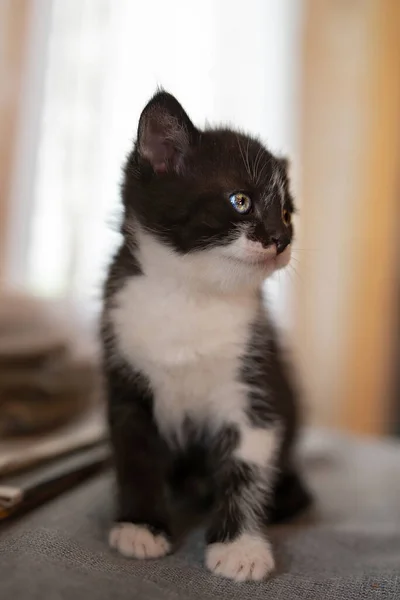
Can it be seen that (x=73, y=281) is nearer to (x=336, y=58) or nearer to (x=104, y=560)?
(x=104, y=560)

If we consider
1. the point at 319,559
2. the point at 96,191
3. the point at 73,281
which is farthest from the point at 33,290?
the point at 319,559

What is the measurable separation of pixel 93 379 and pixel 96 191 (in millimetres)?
660

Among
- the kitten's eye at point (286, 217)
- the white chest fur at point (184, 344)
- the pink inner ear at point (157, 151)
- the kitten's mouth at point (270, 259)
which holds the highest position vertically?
the pink inner ear at point (157, 151)

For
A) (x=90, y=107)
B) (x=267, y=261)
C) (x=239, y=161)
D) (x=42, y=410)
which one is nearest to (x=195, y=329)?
(x=267, y=261)

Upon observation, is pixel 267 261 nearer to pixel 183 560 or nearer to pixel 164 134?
pixel 164 134

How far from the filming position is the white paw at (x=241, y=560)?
0.81 meters

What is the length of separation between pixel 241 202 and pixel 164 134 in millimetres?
155

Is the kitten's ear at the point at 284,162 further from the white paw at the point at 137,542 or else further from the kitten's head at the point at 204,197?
the white paw at the point at 137,542

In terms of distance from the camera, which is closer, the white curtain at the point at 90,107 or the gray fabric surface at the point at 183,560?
the gray fabric surface at the point at 183,560

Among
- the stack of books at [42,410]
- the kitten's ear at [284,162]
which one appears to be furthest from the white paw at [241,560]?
the kitten's ear at [284,162]

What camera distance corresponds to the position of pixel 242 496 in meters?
0.92

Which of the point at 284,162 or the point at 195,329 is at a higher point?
Answer: the point at 284,162

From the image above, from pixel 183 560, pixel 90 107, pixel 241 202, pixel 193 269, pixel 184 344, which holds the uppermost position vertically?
pixel 90 107

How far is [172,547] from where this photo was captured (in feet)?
2.90
